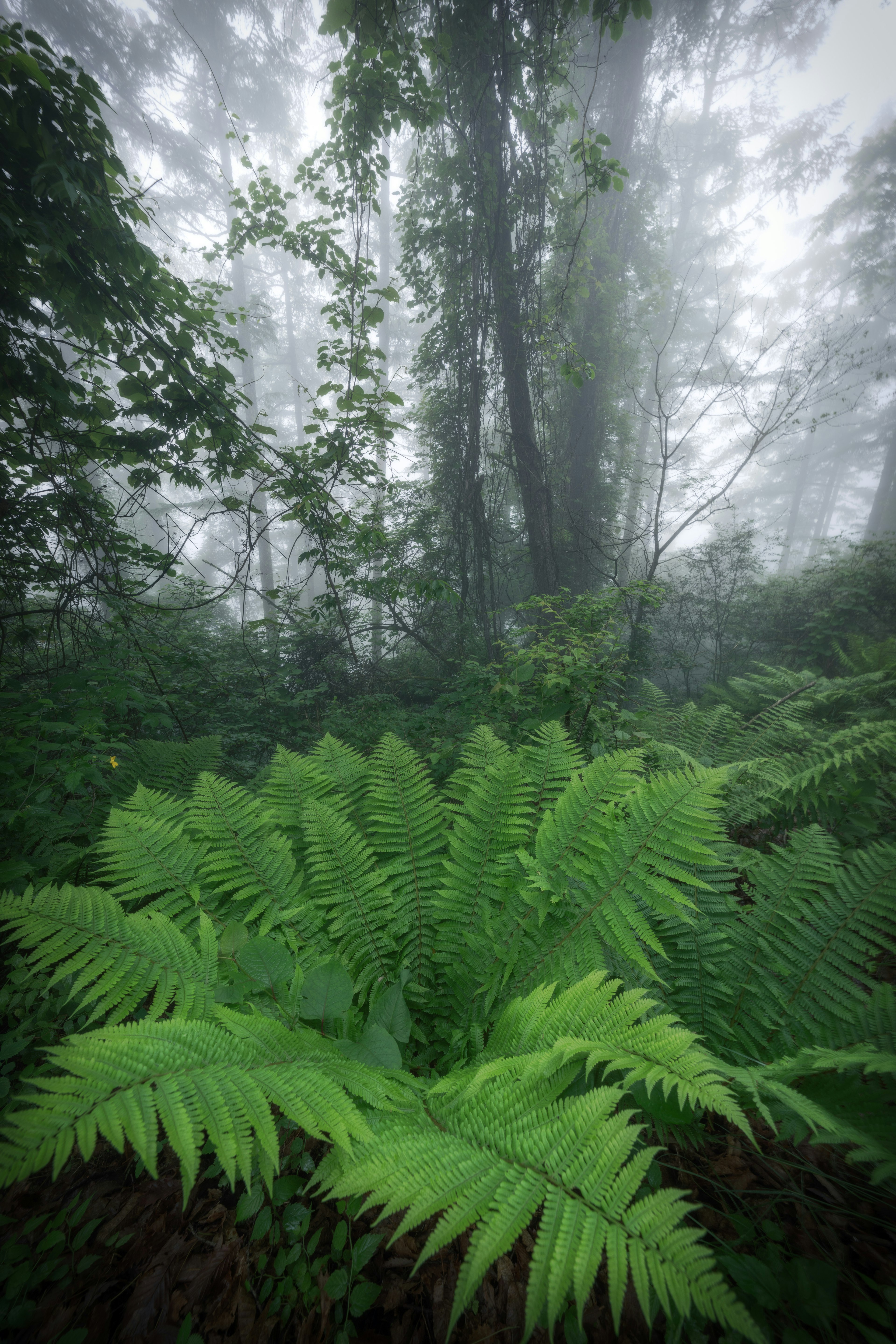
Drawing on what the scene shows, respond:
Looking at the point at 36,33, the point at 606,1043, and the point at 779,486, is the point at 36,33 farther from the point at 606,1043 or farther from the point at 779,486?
the point at 779,486

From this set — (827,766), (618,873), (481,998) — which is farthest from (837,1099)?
(827,766)

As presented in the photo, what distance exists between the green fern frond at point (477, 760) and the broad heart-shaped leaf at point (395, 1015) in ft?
2.00

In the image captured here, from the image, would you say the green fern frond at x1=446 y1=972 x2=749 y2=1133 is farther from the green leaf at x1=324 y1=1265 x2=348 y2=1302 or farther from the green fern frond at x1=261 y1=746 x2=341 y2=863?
the green fern frond at x1=261 y1=746 x2=341 y2=863

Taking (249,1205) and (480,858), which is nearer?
(249,1205)

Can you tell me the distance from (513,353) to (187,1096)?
532 centimetres

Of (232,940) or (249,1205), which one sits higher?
(232,940)

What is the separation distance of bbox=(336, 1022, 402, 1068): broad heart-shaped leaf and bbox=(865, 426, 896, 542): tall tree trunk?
19.7 metres

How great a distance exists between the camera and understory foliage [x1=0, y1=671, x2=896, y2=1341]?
666 mm

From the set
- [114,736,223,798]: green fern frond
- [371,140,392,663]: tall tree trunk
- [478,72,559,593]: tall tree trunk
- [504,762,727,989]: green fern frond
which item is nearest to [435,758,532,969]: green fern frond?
[504,762,727,989]: green fern frond

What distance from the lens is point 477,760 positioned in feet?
6.25

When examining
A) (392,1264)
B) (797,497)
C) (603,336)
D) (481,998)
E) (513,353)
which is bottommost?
(392,1264)

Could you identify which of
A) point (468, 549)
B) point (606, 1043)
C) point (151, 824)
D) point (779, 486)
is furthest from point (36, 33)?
point (779, 486)

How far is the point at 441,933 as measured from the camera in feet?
5.01

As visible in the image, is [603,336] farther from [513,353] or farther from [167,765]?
[167,765]
